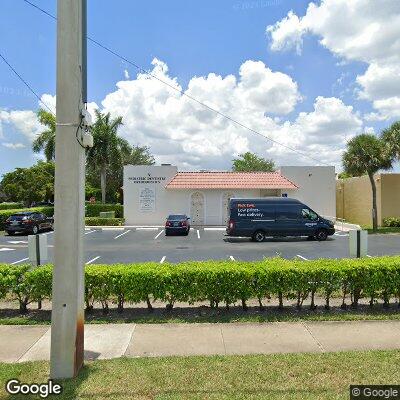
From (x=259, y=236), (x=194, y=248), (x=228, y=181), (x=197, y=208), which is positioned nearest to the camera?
(x=194, y=248)

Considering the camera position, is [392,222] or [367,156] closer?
[367,156]

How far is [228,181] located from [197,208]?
3.18 metres

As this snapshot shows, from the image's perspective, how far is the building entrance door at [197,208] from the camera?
95.9ft

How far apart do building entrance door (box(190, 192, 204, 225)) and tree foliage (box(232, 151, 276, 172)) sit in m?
36.6

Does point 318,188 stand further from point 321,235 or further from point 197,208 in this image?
point 321,235

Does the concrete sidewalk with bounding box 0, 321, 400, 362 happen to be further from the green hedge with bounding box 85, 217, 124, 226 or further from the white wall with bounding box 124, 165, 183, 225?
the white wall with bounding box 124, 165, 183, 225

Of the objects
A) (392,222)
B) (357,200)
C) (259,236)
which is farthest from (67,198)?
(357,200)

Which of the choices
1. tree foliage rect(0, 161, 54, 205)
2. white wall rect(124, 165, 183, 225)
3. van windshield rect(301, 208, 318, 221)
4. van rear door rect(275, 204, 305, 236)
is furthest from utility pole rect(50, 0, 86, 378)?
tree foliage rect(0, 161, 54, 205)

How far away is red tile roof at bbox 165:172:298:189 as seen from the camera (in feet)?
94.4

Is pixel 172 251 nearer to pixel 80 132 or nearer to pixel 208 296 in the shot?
pixel 208 296

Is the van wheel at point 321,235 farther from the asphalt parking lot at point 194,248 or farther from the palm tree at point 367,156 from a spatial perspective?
the palm tree at point 367,156

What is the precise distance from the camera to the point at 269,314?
7.02 metres

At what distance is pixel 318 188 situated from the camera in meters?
29.8

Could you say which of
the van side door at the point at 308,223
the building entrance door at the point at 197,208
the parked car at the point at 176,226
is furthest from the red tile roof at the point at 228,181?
the van side door at the point at 308,223
